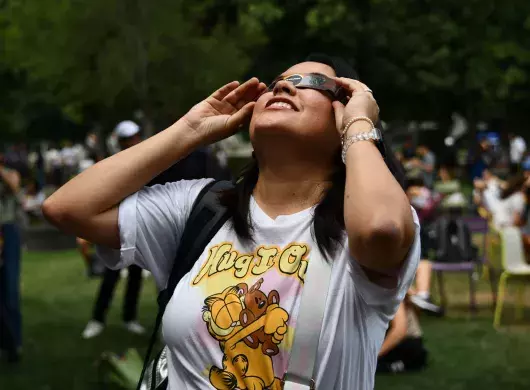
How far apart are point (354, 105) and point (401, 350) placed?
18.5 feet

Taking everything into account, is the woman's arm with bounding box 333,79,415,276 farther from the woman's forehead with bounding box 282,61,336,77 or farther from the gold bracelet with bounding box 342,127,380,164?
the woman's forehead with bounding box 282,61,336,77

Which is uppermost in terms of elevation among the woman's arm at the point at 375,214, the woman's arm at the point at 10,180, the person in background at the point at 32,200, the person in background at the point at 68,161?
the woman's arm at the point at 375,214

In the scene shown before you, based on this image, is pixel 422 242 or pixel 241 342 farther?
pixel 422 242

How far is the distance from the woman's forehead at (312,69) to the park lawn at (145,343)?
16.2 feet

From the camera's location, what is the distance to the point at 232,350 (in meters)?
2.37

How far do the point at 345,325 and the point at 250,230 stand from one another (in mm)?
350

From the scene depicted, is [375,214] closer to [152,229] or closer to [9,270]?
[152,229]

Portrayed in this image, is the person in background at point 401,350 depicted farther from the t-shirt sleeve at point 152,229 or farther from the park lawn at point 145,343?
the t-shirt sleeve at point 152,229

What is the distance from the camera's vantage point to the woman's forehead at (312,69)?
266 cm

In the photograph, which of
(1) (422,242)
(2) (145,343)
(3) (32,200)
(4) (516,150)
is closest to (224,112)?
(2) (145,343)

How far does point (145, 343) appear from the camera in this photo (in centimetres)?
902

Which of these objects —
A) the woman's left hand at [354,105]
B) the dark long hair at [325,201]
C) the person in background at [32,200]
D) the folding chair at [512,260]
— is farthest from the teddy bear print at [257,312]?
the person in background at [32,200]

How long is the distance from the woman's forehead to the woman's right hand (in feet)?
0.36

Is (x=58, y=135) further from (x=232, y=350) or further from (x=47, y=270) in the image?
(x=232, y=350)
